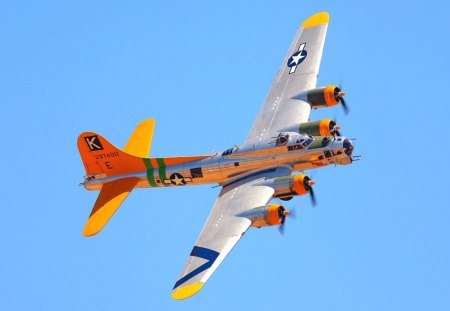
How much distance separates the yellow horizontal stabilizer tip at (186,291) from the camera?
51.2 m

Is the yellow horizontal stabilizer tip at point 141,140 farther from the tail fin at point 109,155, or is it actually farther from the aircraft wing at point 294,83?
the aircraft wing at point 294,83

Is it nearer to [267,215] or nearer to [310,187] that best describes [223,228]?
[267,215]

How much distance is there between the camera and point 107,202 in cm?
5925

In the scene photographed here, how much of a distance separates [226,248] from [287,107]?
11.8 meters

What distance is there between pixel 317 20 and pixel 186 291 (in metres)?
23.5

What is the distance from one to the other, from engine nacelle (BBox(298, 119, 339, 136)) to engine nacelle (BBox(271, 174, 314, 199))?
420cm

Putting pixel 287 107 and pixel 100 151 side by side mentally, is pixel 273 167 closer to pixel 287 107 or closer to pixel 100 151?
pixel 287 107

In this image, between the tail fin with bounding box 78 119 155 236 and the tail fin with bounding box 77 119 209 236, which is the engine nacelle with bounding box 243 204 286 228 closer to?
the tail fin with bounding box 77 119 209 236

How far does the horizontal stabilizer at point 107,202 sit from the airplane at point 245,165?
0.17 ft

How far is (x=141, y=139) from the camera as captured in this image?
205 ft

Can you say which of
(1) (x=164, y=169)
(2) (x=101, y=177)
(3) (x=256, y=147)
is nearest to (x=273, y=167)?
(3) (x=256, y=147)

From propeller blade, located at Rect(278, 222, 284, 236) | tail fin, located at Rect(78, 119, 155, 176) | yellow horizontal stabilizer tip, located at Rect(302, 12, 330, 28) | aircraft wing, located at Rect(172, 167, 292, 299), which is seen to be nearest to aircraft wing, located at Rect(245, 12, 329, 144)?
yellow horizontal stabilizer tip, located at Rect(302, 12, 330, 28)

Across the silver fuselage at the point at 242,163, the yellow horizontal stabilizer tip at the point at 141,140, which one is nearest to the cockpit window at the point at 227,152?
the silver fuselage at the point at 242,163

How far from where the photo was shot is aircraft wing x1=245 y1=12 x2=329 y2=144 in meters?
61.1
